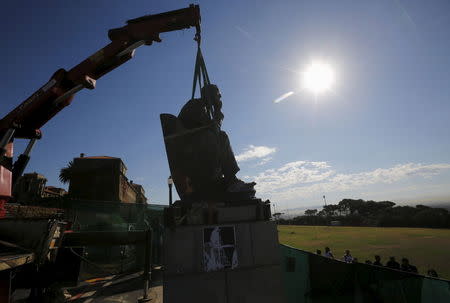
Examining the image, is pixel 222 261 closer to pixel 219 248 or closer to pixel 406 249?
pixel 219 248

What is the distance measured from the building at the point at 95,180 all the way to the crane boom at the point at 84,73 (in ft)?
71.8

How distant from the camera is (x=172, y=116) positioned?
520 cm

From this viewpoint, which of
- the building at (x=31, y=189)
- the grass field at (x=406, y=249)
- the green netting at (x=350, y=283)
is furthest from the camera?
the building at (x=31, y=189)

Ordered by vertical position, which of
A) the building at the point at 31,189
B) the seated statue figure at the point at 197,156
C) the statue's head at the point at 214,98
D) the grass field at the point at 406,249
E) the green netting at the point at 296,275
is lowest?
the grass field at the point at 406,249

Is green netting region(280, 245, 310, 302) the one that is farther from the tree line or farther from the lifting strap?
the tree line

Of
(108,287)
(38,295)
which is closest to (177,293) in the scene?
(38,295)

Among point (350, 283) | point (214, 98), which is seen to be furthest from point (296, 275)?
point (214, 98)

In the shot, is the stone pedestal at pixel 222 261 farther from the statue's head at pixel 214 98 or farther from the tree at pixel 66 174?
the tree at pixel 66 174

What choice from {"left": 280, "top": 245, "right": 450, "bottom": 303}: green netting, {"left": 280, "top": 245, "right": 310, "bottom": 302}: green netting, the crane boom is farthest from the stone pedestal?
the crane boom

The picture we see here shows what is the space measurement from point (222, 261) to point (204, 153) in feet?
7.00

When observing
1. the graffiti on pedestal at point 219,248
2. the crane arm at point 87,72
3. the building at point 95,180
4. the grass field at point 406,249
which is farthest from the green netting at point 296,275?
the building at point 95,180

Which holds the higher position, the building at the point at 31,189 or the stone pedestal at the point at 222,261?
the building at the point at 31,189

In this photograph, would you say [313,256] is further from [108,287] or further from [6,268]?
[108,287]

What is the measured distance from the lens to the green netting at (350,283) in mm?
4695
